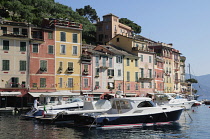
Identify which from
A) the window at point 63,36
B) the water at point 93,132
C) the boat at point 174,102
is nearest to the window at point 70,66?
the window at point 63,36

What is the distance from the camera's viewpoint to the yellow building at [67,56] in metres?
65.2

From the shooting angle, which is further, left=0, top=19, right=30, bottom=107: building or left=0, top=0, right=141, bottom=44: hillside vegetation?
left=0, top=0, right=141, bottom=44: hillside vegetation

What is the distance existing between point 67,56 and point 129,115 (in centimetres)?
3573

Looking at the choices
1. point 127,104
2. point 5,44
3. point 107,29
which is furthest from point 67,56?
point 107,29

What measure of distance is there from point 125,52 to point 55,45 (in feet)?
75.7

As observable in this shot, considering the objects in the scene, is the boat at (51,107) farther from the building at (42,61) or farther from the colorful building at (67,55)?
A: the colorful building at (67,55)

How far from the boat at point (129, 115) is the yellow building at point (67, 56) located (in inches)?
1232

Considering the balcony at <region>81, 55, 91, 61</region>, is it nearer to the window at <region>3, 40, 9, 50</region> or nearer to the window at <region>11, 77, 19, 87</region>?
the window at <region>11, 77, 19, 87</region>

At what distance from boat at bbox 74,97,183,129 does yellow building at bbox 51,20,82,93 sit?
1232 inches

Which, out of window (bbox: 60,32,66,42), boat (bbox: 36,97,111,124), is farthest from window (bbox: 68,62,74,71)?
boat (bbox: 36,97,111,124)

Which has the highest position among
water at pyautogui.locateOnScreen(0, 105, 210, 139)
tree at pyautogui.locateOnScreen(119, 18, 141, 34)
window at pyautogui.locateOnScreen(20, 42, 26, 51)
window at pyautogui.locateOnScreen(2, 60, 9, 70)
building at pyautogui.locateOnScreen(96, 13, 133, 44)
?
tree at pyautogui.locateOnScreen(119, 18, 141, 34)

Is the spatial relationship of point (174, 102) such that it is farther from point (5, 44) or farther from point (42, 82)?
point (5, 44)

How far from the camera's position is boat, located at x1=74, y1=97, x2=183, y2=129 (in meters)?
32.4

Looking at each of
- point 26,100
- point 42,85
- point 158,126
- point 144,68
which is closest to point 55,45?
point 42,85
